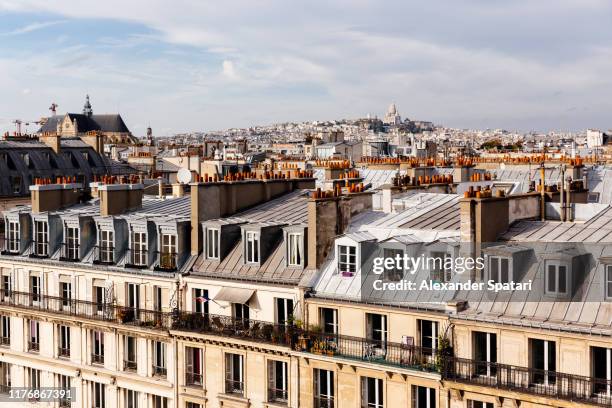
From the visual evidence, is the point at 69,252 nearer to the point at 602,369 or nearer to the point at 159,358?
the point at 159,358

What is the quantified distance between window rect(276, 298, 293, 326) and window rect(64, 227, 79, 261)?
33.1 feet

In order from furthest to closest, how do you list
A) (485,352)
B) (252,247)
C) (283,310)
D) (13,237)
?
1. (13,237)
2. (252,247)
3. (283,310)
4. (485,352)

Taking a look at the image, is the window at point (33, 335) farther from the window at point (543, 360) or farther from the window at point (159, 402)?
the window at point (543, 360)

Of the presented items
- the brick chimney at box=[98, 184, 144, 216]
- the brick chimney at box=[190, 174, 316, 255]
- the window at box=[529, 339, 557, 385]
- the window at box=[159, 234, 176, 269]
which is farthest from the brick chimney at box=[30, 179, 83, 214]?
the window at box=[529, 339, 557, 385]

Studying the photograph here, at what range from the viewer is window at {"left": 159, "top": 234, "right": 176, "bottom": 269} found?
3322 centimetres

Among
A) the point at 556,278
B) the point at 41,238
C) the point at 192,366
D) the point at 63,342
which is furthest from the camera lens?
the point at 41,238

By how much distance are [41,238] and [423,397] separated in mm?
18618

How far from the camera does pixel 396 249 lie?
2788cm

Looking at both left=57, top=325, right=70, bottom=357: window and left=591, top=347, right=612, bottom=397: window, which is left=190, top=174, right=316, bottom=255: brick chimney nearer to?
left=57, top=325, right=70, bottom=357: window

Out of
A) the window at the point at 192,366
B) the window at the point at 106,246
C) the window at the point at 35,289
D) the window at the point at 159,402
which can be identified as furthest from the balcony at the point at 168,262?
the window at the point at 35,289

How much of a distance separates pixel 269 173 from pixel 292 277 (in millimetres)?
8016

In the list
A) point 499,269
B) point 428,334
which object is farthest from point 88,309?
point 499,269

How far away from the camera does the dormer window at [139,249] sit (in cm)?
3428

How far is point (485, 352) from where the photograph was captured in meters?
25.1
